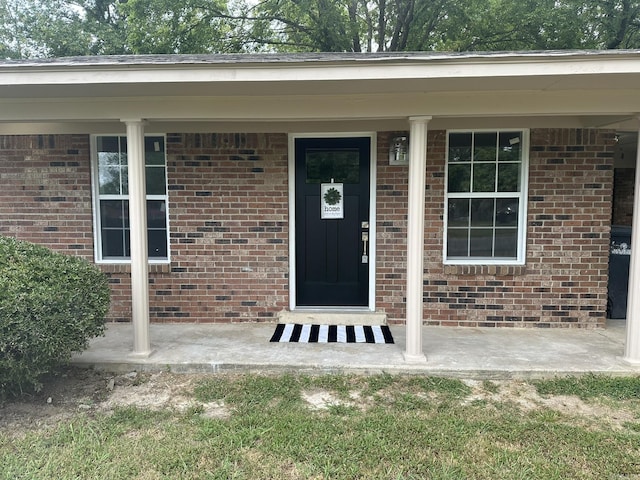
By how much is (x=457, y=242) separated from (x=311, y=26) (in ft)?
28.1

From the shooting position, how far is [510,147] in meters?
5.05

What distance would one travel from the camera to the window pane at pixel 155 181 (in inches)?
208

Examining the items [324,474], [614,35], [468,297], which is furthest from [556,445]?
[614,35]

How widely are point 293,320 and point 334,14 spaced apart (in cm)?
862

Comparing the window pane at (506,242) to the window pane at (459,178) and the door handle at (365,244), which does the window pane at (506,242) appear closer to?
the window pane at (459,178)

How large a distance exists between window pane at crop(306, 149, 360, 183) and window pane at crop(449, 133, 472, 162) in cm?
111

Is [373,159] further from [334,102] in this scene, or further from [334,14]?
[334,14]

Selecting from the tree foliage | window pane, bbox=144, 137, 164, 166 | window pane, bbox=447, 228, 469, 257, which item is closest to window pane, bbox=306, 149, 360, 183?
window pane, bbox=447, 228, 469, 257

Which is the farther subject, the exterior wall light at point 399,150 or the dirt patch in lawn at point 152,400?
the exterior wall light at point 399,150

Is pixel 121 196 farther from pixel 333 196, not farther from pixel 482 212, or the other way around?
pixel 482 212

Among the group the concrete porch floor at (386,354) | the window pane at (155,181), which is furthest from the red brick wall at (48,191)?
the concrete porch floor at (386,354)

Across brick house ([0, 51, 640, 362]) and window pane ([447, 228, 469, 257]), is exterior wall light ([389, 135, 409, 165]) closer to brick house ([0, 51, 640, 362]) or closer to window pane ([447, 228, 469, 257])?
brick house ([0, 51, 640, 362])

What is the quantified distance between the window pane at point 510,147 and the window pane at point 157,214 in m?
4.09

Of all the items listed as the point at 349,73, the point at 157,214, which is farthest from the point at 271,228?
the point at 349,73
